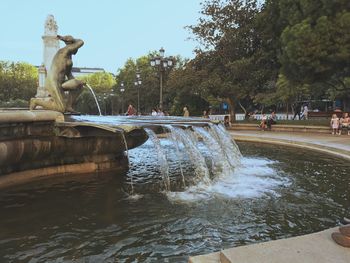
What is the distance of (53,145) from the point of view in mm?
8086

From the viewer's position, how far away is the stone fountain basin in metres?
7.14

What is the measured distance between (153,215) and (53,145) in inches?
130

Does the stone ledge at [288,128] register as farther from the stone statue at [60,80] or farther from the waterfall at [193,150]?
the stone statue at [60,80]

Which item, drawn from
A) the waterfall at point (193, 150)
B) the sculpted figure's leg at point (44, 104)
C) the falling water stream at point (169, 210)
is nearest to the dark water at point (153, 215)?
the falling water stream at point (169, 210)

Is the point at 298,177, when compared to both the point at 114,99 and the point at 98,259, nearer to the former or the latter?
the point at 98,259

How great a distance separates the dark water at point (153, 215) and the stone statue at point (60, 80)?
232 centimetres

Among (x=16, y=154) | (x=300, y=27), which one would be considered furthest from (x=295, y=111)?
(x=16, y=154)

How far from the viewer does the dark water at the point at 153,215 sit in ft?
14.8

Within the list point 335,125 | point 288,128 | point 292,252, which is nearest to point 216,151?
point 292,252

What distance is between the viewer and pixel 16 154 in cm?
729

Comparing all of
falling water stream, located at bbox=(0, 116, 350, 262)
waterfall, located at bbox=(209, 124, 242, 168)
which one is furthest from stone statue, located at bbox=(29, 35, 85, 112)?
waterfall, located at bbox=(209, 124, 242, 168)

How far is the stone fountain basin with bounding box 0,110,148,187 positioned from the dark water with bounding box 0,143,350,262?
49cm

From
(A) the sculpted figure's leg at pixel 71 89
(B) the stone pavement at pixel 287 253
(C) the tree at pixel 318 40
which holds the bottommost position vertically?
(B) the stone pavement at pixel 287 253

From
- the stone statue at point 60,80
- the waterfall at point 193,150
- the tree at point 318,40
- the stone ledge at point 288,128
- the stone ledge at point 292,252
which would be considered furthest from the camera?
the stone ledge at point 288,128
